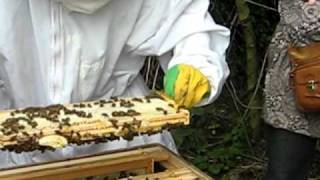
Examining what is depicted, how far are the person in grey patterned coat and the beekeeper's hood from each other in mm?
774

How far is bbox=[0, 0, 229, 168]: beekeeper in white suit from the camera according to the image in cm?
184

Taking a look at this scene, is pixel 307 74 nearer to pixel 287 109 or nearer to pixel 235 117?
pixel 287 109

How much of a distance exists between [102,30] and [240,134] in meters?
2.07

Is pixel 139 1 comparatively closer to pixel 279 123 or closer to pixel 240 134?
pixel 279 123

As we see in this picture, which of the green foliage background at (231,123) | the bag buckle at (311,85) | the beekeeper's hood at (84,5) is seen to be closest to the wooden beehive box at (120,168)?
the beekeeper's hood at (84,5)

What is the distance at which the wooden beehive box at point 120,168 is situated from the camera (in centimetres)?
167

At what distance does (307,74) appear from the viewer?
233cm

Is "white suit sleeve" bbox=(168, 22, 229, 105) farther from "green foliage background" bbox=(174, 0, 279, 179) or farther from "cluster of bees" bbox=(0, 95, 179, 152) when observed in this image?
"green foliage background" bbox=(174, 0, 279, 179)

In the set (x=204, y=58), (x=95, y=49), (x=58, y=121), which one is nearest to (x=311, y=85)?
(x=204, y=58)

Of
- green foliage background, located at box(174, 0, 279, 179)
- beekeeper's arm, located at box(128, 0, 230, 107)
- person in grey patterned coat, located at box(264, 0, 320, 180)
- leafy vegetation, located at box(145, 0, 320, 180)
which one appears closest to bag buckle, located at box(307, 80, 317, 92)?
person in grey patterned coat, located at box(264, 0, 320, 180)

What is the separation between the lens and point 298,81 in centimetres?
236

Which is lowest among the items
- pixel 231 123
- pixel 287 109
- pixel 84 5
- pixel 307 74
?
pixel 231 123

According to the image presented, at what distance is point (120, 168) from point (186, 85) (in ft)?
0.78

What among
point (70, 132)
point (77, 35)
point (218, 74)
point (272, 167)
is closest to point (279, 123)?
point (272, 167)
